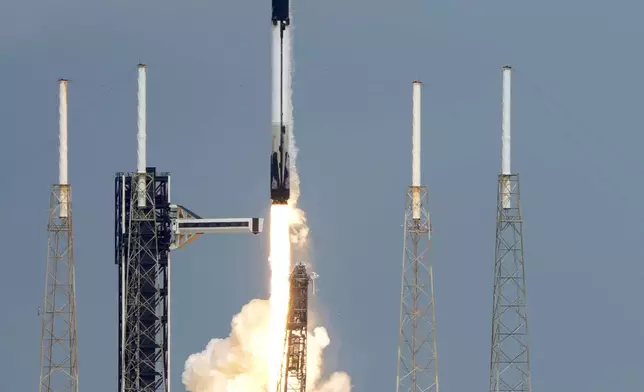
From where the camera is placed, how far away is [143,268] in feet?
622

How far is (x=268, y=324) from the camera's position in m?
190

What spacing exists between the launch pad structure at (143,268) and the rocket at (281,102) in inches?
447

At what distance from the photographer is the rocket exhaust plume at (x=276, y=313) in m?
179

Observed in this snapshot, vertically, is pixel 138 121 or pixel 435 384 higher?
pixel 138 121

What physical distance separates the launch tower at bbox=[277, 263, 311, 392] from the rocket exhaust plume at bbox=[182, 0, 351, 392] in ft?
9.53

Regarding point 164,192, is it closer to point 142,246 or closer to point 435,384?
point 142,246

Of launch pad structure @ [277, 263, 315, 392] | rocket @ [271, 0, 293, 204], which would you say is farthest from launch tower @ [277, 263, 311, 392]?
rocket @ [271, 0, 293, 204]

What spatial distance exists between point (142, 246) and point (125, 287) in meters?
2.84

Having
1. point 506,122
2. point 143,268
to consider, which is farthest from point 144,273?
point 506,122

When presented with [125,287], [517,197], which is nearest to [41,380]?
[125,287]

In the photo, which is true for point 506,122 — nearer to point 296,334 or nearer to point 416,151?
A: point 416,151

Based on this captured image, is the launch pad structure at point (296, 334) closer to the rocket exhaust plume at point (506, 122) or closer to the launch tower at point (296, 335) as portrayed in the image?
the launch tower at point (296, 335)

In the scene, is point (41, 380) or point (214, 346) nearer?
point (41, 380)

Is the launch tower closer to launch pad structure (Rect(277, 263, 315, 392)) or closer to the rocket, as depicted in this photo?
launch pad structure (Rect(277, 263, 315, 392))
